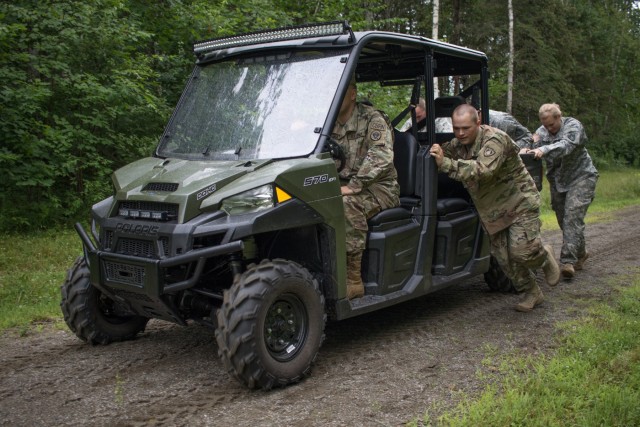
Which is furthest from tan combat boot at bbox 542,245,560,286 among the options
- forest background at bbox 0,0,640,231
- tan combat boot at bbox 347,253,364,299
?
forest background at bbox 0,0,640,231

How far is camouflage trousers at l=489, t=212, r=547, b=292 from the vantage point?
5742mm

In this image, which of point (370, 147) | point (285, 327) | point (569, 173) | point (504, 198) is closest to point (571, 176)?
point (569, 173)

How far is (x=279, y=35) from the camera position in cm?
484

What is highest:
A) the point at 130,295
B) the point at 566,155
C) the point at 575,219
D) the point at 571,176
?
the point at 566,155

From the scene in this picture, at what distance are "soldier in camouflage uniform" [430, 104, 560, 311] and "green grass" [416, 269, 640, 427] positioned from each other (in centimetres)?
88

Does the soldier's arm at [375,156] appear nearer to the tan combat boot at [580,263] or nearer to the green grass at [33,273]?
the green grass at [33,273]

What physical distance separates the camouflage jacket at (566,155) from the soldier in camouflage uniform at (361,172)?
2807 millimetres

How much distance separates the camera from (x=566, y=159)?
7496 mm

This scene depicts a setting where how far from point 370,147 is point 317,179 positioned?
801 millimetres

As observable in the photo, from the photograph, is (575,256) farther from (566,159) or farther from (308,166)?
(308,166)

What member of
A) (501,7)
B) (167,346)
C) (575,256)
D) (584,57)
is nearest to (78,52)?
(167,346)

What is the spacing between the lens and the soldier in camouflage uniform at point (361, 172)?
4.79 m

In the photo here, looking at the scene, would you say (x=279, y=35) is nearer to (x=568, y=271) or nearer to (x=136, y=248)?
(x=136, y=248)

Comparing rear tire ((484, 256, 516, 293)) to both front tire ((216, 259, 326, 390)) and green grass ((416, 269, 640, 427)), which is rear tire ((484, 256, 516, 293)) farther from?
front tire ((216, 259, 326, 390))
